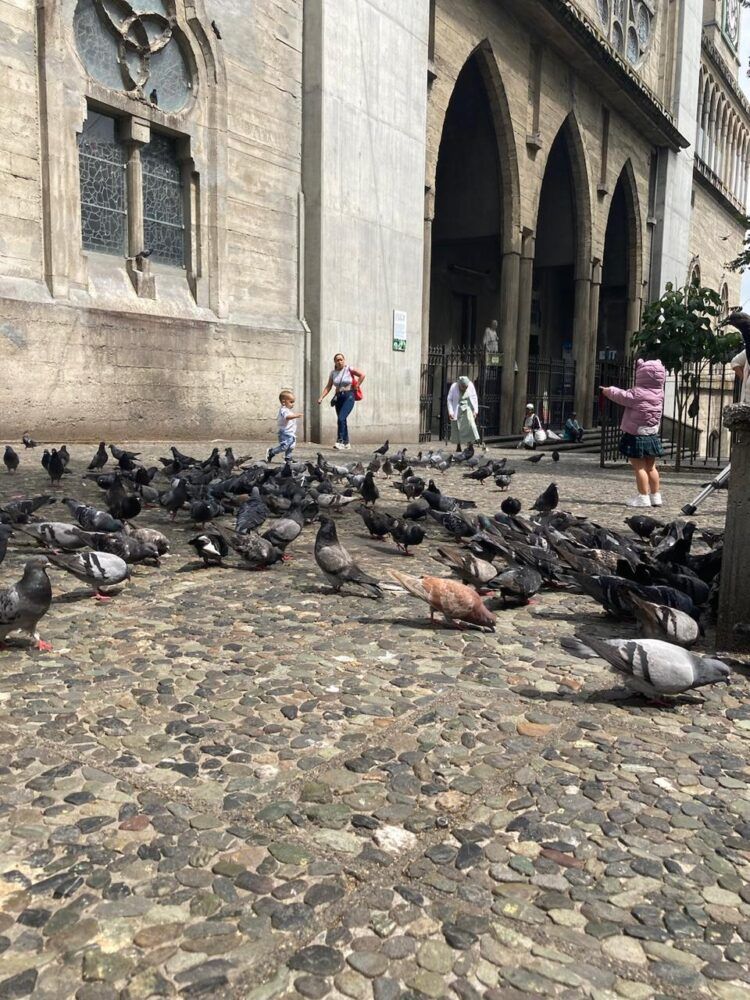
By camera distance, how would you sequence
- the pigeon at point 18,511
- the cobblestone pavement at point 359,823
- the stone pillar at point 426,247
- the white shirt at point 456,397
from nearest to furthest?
the cobblestone pavement at point 359,823 → the pigeon at point 18,511 → the white shirt at point 456,397 → the stone pillar at point 426,247

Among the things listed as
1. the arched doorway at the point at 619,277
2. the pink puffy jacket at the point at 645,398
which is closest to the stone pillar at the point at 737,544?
the pink puffy jacket at the point at 645,398

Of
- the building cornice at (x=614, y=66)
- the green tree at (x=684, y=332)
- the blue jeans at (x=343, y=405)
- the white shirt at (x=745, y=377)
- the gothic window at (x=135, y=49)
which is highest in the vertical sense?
the building cornice at (x=614, y=66)

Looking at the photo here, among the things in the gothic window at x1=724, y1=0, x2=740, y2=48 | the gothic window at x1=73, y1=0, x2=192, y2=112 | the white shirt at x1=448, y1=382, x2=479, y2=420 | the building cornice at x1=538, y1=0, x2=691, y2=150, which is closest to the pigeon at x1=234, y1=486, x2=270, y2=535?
the gothic window at x1=73, y1=0, x2=192, y2=112

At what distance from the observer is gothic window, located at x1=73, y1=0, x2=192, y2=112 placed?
13.3 m

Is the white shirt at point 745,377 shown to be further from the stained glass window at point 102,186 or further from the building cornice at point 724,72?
the building cornice at point 724,72

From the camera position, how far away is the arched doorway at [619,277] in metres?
34.2

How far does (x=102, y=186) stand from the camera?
13930 mm

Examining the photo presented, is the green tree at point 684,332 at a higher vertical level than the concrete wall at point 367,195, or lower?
lower

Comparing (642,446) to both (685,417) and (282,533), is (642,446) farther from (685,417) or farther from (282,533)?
(685,417)

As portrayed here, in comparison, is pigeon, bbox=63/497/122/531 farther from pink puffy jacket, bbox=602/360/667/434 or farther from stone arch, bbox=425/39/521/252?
stone arch, bbox=425/39/521/252

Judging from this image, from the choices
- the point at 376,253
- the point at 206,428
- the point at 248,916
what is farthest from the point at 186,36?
the point at 248,916

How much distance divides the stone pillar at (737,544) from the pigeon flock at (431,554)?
160 mm

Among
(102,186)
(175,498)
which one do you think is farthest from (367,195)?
(175,498)

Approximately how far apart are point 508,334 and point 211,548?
2090 centimetres
